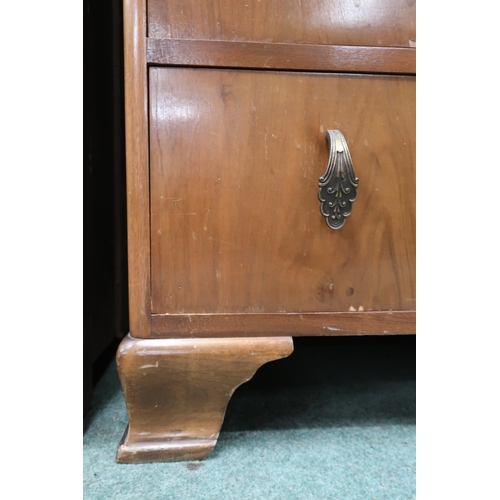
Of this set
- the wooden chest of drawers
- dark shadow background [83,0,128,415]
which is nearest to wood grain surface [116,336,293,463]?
the wooden chest of drawers

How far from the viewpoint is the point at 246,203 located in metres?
0.45

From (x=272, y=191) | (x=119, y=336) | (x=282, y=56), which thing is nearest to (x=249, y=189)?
(x=272, y=191)

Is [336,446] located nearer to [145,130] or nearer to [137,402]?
[137,402]

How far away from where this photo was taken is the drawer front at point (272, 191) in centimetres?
44

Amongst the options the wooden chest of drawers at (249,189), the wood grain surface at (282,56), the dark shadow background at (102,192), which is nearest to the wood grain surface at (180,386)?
the wooden chest of drawers at (249,189)

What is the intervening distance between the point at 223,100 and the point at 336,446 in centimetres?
43

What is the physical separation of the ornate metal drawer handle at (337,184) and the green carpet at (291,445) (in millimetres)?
269

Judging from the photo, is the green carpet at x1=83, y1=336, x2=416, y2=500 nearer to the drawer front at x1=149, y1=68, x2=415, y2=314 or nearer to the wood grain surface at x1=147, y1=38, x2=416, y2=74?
the drawer front at x1=149, y1=68, x2=415, y2=314

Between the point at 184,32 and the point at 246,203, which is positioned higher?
the point at 184,32

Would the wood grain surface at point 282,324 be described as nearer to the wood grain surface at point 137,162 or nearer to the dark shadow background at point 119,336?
the wood grain surface at point 137,162

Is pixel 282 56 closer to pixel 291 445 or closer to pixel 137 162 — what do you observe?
pixel 137 162
